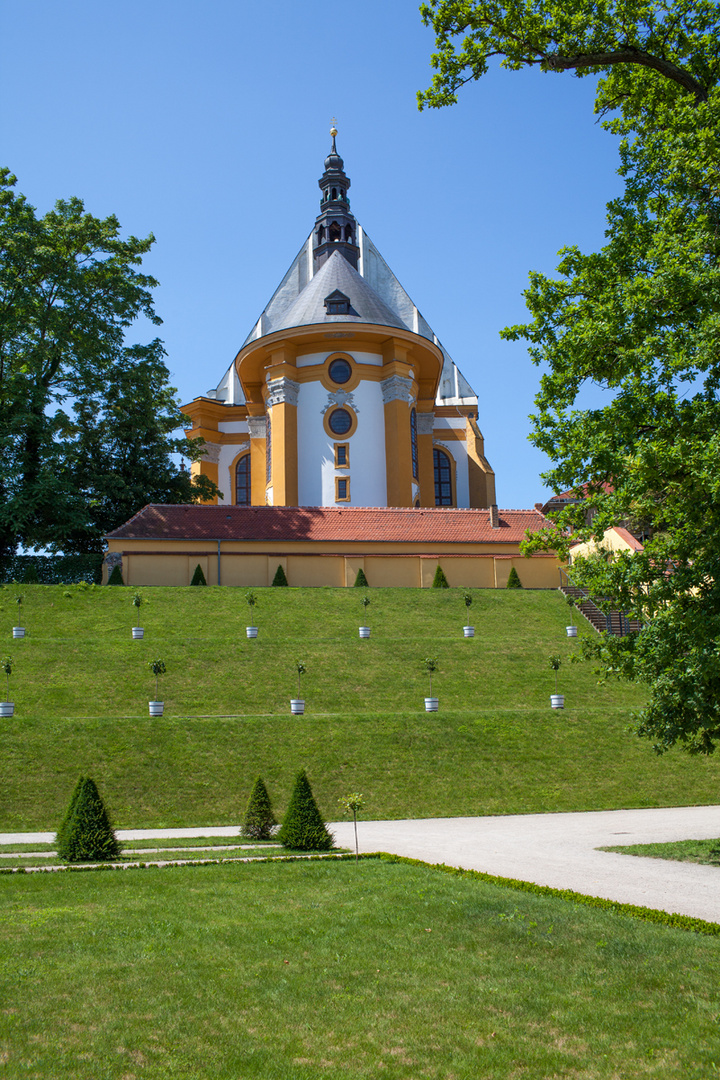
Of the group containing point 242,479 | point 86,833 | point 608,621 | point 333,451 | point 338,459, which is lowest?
point 86,833

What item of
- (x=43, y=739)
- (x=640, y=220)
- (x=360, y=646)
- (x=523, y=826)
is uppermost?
(x=640, y=220)

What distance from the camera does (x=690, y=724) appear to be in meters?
12.1

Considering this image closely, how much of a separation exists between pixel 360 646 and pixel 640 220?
1701 centimetres

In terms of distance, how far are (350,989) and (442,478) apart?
56539 millimetres

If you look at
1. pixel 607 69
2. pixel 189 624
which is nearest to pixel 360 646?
pixel 189 624

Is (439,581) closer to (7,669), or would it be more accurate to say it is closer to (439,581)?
(439,581)

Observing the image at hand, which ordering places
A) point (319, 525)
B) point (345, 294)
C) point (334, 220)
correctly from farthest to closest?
point (334, 220), point (345, 294), point (319, 525)

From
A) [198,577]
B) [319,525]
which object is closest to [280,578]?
[198,577]

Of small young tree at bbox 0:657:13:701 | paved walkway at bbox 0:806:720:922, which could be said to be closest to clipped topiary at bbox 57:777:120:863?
paved walkway at bbox 0:806:720:922

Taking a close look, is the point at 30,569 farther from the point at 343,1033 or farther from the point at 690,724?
the point at 343,1033

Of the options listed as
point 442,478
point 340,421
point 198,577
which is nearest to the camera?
point 198,577

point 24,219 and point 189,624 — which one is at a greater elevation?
point 24,219

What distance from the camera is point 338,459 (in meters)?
50.4

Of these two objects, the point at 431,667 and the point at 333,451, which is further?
the point at 333,451
